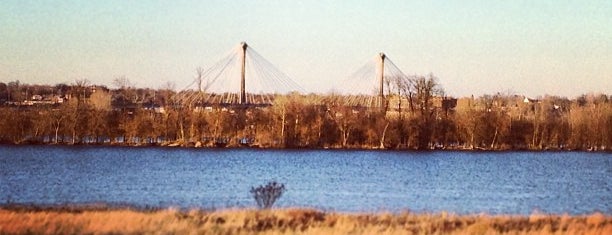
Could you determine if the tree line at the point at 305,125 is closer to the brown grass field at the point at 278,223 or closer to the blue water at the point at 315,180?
the blue water at the point at 315,180

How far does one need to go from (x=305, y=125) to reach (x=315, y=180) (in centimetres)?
3751

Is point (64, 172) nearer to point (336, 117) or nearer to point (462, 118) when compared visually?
point (336, 117)

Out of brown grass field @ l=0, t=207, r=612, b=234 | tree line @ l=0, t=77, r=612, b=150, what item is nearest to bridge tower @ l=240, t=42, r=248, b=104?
tree line @ l=0, t=77, r=612, b=150

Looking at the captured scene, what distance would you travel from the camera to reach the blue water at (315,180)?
30.5 m

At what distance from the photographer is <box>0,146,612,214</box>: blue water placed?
3055cm

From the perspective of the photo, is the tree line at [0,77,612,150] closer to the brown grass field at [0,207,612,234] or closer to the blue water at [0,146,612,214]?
the blue water at [0,146,612,214]

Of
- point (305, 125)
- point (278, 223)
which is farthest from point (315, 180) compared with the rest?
point (305, 125)

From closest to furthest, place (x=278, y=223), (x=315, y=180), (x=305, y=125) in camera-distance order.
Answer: (x=278, y=223), (x=315, y=180), (x=305, y=125)

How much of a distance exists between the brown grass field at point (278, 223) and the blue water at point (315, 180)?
17.4 ft

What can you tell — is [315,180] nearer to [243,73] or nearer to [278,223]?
[278,223]

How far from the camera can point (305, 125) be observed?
78.5 meters

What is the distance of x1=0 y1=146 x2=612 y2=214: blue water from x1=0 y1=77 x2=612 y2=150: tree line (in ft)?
22.1

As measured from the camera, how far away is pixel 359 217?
22938 mm

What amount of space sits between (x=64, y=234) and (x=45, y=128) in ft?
205
